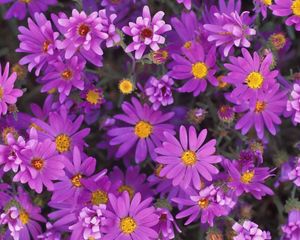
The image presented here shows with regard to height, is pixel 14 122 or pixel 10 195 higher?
pixel 14 122

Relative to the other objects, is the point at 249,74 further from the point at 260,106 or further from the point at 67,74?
the point at 67,74

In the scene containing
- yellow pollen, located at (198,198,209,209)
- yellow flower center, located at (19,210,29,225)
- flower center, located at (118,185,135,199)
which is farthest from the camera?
flower center, located at (118,185,135,199)

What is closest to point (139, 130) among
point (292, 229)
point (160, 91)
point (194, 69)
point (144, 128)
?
point (144, 128)

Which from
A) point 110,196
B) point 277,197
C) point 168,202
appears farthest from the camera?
point 277,197

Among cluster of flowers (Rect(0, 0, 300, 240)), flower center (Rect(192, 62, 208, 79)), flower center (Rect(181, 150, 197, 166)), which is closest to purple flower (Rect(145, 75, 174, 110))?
cluster of flowers (Rect(0, 0, 300, 240))

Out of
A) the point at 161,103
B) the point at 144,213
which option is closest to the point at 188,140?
the point at 161,103

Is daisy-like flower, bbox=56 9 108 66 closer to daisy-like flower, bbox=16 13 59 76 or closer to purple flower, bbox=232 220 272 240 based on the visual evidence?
daisy-like flower, bbox=16 13 59 76

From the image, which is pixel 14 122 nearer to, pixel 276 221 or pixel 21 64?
pixel 21 64
